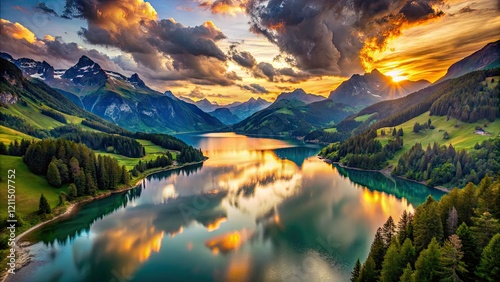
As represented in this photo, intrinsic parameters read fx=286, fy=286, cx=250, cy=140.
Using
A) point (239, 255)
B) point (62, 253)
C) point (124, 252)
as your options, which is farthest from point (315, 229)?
point (62, 253)

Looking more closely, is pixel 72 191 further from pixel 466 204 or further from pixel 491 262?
pixel 491 262

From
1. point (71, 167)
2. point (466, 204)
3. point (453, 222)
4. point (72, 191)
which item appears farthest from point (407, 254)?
point (71, 167)

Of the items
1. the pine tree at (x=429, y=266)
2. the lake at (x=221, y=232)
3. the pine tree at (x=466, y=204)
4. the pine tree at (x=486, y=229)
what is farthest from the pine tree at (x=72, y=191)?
the pine tree at (x=486, y=229)

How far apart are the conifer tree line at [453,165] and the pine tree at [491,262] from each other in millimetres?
88624

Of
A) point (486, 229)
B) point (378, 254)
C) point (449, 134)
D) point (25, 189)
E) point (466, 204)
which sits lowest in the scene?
point (378, 254)

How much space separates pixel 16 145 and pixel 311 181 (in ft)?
378

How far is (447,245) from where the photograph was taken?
113 feet

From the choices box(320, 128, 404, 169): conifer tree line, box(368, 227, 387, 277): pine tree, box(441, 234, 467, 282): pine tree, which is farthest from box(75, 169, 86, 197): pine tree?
box(320, 128, 404, 169): conifer tree line

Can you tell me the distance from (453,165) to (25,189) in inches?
5876

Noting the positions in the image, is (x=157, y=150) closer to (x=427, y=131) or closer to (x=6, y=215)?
(x=6, y=215)

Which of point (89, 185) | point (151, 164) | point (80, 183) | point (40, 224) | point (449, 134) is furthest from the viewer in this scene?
point (449, 134)

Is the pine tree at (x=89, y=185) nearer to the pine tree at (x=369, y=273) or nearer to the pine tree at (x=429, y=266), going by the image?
the pine tree at (x=369, y=273)

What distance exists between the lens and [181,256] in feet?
A: 181

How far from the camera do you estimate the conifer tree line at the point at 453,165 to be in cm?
10669
